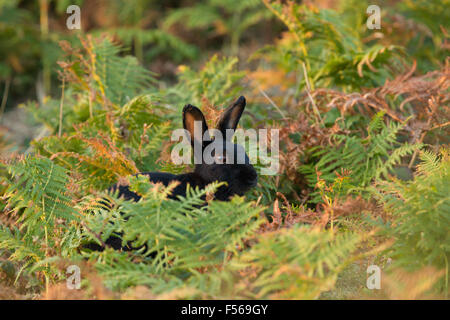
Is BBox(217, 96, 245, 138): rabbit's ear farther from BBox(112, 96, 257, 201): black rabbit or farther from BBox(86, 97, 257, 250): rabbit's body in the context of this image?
BBox(112, 96, 257, 201): black rabbit

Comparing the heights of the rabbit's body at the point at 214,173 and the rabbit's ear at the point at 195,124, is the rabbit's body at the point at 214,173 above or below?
below

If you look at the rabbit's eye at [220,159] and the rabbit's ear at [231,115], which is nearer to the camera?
the rabbit's eye at [220,159]

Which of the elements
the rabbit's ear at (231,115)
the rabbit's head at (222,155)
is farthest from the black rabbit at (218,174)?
the rabbit's ear at (231,115)

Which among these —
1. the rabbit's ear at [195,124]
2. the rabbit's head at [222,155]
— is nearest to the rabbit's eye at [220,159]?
the rabbit's head at [222,155]

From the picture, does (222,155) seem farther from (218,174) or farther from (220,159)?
(218,174)

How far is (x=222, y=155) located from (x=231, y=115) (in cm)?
38

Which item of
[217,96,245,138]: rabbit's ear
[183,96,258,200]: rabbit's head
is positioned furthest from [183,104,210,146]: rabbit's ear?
[217,96,245,138]: rabbit's ear

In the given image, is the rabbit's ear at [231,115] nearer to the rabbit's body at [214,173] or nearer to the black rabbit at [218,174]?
the rabbit's body at [214,173]

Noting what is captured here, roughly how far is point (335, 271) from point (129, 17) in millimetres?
8099

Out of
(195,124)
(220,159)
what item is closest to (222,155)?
(220,159)

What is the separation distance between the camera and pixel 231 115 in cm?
369

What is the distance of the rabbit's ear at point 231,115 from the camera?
12.0 feet
